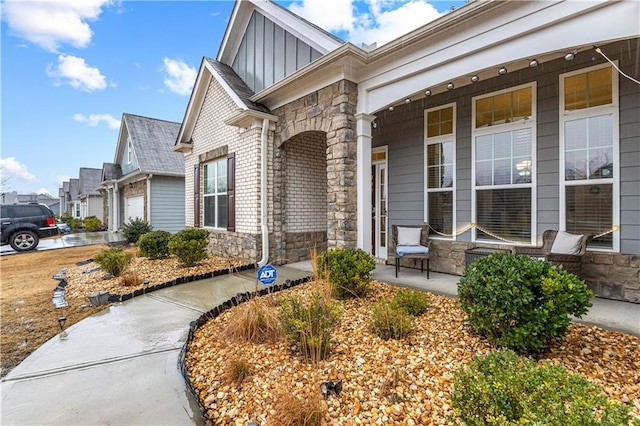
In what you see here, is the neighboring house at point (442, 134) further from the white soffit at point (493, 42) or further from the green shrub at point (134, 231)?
the green shrub at point (134, 231)

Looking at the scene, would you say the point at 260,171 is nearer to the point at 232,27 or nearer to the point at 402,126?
the point at 402,126

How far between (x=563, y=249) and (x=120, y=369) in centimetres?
532

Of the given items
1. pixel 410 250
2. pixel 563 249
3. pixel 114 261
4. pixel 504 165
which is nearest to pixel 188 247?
pixel 114 261

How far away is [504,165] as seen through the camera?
482cm

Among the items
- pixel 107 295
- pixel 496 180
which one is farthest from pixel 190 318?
pixel 496 180

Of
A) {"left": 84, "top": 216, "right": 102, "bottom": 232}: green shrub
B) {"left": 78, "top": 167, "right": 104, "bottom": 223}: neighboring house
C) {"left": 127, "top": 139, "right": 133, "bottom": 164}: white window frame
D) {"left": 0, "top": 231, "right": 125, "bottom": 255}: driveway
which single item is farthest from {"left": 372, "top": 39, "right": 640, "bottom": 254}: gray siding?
{"left": 78, "top": 167, "right": 104, "bottom": 223}: neighboring house

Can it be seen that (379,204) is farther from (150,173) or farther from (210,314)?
(150,173)

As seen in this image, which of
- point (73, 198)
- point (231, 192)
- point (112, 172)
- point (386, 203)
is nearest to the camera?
point (386, 203)

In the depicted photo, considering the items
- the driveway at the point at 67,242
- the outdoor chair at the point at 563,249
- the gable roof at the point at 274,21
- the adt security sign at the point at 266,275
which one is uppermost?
the gable roof at the point at 274,21

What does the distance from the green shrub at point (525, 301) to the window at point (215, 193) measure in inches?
266

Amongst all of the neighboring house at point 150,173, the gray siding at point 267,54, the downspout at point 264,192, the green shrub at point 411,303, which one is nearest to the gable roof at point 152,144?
the neighboring house at point 150,173

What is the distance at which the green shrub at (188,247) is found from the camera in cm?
644

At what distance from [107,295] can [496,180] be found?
6470 mm

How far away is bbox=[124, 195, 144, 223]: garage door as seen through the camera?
14.3 m
